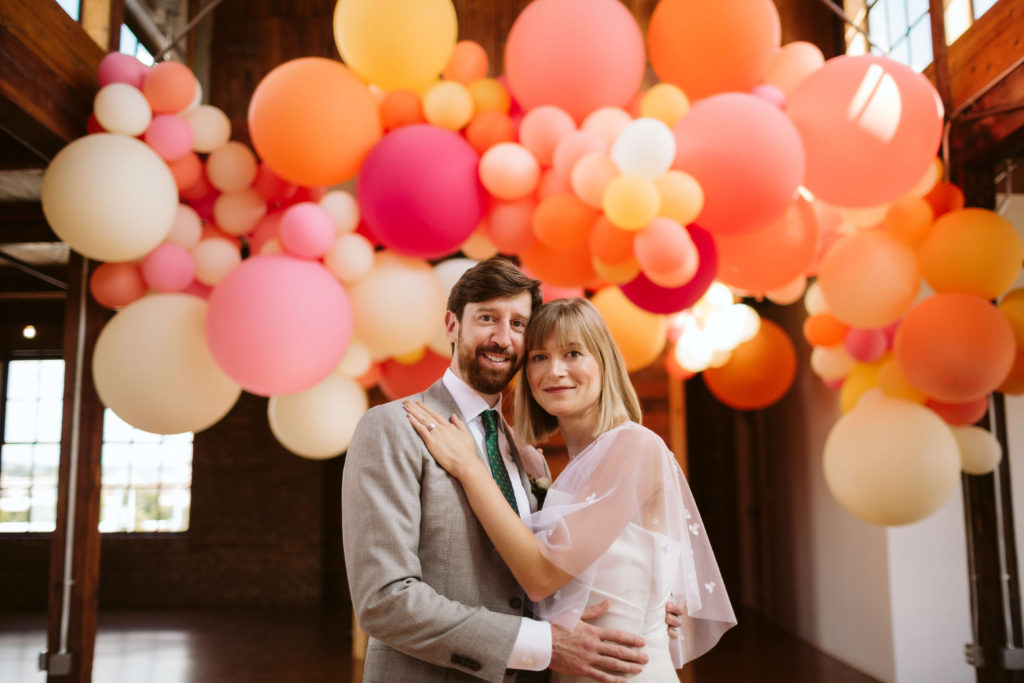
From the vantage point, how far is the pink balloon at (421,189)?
263cm

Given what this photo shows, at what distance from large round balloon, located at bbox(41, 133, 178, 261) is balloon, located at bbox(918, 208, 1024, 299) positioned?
9.32 ft

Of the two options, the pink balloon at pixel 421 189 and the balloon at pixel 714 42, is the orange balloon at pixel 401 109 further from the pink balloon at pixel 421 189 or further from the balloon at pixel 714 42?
the balloon at pixel 714 42

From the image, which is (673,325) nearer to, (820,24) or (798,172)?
(798,172)

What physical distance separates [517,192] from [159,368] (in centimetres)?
138

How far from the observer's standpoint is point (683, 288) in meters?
2.82

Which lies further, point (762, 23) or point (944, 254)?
point (944, 254)

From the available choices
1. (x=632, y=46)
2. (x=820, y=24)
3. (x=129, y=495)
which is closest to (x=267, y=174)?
(x=632, y=46)

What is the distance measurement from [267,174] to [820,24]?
11.1 feet

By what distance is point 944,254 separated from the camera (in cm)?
287

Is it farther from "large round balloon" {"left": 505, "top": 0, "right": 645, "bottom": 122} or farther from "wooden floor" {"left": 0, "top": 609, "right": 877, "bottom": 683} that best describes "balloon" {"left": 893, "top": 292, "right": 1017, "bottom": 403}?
"wooden floor" {"left": 0, "top": 609, "right": 877, "bottom": 683}

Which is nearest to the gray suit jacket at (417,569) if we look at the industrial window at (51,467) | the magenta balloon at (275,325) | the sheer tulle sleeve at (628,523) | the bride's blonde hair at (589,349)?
the sheer tulle sleeve at (628,523)

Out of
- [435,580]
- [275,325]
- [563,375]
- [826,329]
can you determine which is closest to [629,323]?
[826,329]

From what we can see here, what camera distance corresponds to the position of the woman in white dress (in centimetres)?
156

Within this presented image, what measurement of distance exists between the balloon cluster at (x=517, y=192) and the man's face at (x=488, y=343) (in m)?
0.81
